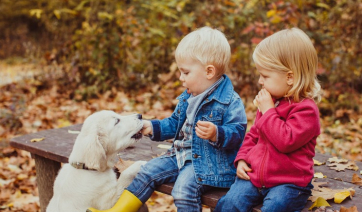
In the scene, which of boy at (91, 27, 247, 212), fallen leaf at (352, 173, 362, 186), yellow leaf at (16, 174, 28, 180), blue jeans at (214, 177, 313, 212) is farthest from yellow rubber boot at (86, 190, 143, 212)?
yellow leaf at (16, 174, 28, 180)

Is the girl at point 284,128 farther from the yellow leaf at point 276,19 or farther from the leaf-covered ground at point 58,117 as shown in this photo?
the yellow leaf at point 276,19

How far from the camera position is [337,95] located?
22.4 ft

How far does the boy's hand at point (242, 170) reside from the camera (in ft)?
7.92

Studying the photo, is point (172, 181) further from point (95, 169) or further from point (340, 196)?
point (340, 196)

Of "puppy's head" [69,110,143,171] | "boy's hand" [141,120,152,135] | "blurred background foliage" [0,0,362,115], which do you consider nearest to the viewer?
"puppy's head" [69,110,143,171]

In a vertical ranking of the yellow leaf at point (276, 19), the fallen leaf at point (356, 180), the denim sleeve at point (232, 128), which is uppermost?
the yellow leaf at point (276, 19)

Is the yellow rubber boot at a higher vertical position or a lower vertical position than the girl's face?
lower

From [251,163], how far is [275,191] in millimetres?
241

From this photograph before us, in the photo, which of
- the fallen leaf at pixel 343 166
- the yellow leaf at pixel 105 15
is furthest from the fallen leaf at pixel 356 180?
the yellow leaf at pixel 105 15

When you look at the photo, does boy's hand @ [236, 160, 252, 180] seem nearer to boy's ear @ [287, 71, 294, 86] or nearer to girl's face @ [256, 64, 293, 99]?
girl's face @ [256, 64, 293, 99]

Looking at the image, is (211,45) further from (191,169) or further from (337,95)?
(337,95)

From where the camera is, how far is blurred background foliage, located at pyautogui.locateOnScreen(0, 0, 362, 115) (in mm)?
6750

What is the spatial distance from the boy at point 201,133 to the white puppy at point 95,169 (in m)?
0.17

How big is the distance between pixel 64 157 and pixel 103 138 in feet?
2.42
